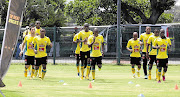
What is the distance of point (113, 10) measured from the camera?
39.8 meters

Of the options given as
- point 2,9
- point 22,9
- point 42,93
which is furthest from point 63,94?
point 2,9

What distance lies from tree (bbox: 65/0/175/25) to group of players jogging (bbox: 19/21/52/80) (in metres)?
21.1

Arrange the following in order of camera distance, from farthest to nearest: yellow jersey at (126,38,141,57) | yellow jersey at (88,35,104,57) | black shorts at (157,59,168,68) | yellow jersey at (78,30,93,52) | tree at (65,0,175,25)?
tree at (65,0,175,25) → yellow jersey at (126,38,141,57) → yellow jersey at (78,30,93,52) → yellow jersey at (88,35,104,57) → black shorts at (157,59,168,68)

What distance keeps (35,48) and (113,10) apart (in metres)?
24.1

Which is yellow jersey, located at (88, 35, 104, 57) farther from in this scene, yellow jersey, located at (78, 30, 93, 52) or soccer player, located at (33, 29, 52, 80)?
soccer player, located at (33, 29, 52, 80)

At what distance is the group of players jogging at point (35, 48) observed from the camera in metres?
16.2

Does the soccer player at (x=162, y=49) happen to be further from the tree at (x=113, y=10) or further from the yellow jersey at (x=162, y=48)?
the tree at (x=113, y=10)

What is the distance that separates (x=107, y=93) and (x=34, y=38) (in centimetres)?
525

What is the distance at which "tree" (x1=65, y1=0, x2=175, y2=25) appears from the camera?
126 feet

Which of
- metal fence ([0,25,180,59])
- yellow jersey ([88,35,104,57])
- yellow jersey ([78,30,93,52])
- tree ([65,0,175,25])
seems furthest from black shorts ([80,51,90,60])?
tree ([65,0,175,25])

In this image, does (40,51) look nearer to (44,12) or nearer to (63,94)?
(63,94)

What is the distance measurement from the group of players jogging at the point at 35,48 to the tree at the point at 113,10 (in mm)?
21131

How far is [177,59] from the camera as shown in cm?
2805

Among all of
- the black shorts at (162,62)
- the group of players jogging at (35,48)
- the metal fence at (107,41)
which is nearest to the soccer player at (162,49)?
the black shorts at (162,62)
